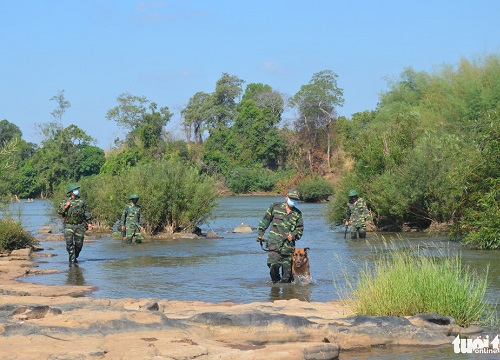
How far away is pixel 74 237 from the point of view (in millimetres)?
19922

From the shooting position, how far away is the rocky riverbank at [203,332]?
8.55m

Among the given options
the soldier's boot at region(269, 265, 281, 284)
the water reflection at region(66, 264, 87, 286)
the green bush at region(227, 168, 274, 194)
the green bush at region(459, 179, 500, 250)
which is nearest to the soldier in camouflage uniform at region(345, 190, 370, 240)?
the green bush at region(459, 179, 500, 250)

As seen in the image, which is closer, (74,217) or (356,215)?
(74,217)

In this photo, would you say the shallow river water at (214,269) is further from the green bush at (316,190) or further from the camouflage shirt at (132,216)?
the green bush at (316,190)

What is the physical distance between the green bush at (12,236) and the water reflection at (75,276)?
3515mm

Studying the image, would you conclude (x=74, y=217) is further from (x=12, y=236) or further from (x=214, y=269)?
(x=12, y=236)

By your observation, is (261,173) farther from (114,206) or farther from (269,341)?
(269,341)

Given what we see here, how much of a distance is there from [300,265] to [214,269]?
4630mm

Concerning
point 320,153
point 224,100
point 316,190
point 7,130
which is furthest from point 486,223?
point 7,130

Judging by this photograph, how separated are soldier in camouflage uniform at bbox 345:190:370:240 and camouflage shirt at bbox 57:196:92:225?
9.98 meters

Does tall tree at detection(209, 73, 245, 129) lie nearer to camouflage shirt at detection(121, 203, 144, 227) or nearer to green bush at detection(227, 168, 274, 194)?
green bush at detection(227, 168, 274, 194)

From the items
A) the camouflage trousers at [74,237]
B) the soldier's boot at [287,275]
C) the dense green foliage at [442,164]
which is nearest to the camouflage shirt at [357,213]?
the dense green foliage at [442,164]

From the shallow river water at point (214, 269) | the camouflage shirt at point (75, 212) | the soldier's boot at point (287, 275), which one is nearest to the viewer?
the shallow river water at point (214, 269)

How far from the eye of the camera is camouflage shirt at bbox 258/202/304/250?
14.8 meters
